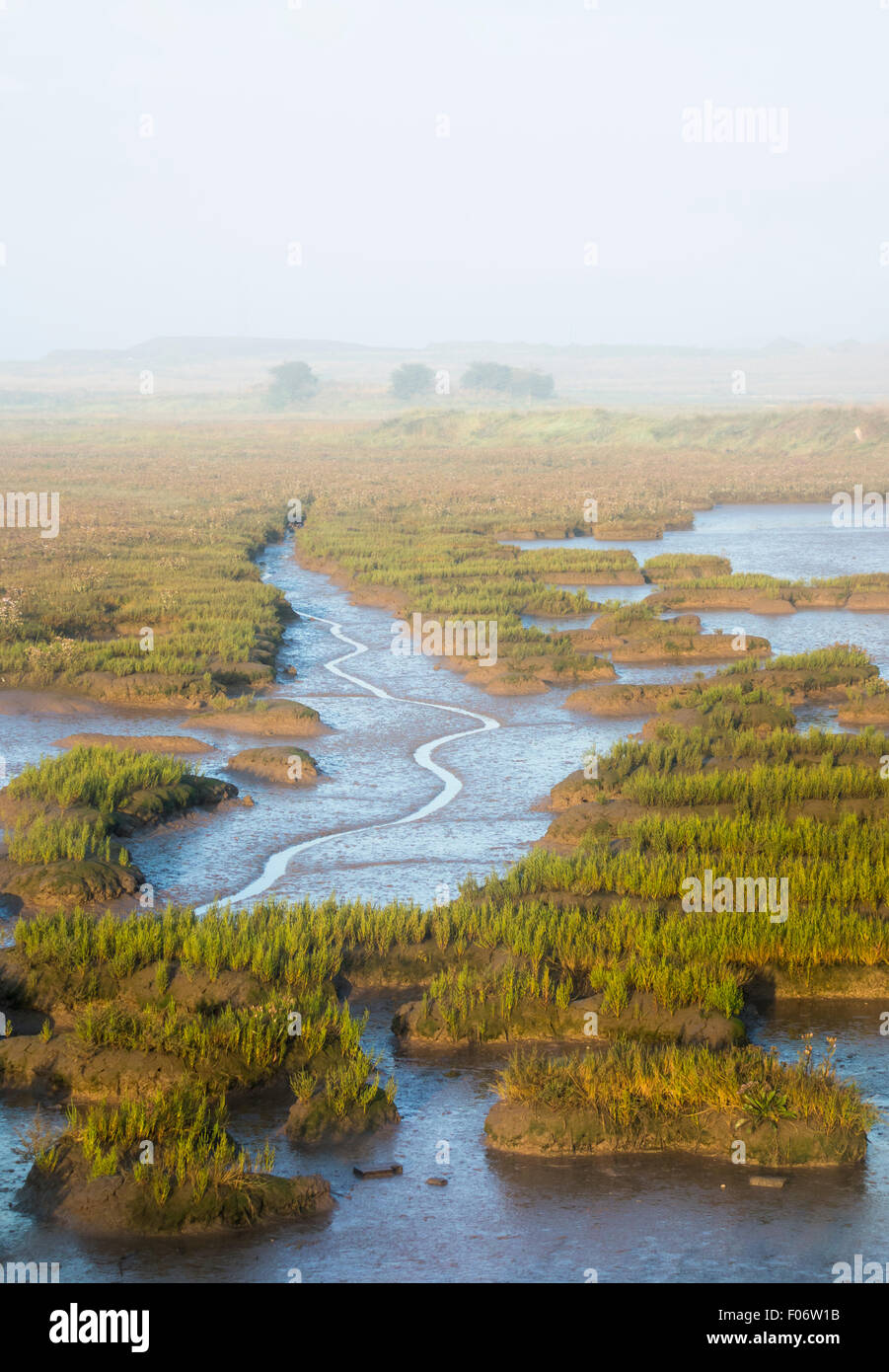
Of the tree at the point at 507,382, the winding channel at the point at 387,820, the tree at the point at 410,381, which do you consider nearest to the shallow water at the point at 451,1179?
the winding channel at the point at 387,820

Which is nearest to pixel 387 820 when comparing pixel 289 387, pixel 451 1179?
pixel 451 1179

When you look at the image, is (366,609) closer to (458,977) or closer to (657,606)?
(657,606)

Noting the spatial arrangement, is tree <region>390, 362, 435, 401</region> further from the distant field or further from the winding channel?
the winding channel

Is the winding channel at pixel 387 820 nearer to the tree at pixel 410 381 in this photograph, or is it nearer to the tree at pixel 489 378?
the tree at pixel 489 378

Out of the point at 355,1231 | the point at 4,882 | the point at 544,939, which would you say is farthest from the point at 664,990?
the point at 4,882
